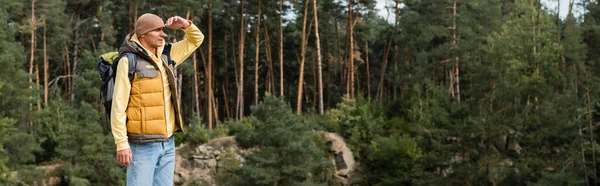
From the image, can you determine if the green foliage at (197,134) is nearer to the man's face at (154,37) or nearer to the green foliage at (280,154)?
the green foliage at (280,154)

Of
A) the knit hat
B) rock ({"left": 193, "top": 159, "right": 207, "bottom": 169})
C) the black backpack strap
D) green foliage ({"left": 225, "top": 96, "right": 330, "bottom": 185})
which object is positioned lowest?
rock ({"left": 193, "top": 159, "right": 207, "bottom": 169})

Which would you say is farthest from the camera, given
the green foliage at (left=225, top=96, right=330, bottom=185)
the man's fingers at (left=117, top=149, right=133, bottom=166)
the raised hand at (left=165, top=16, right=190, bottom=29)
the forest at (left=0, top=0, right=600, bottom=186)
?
the forest at (left=0, top=0, right=600, bottom=186)

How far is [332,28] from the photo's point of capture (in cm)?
3312

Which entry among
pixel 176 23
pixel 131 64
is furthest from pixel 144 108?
pixel 176 23

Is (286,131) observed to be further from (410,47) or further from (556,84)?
(410,47)

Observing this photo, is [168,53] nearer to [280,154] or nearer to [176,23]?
[176,23]

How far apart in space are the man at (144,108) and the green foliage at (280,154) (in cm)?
1423

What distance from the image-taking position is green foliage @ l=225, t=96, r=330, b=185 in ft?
58.6

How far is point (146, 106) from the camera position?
343cm

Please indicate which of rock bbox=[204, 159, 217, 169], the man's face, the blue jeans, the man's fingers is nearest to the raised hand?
the man's face

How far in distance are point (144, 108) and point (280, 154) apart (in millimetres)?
15235

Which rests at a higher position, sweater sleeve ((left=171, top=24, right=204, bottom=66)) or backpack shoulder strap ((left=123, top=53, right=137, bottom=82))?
sweater sleeve ((left=171, top=24, right=204, bottom=66))

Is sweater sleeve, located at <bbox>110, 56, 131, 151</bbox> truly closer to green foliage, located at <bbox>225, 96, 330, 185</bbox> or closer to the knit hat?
the knit hat

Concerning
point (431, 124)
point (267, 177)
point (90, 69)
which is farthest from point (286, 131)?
point (90, 69)
